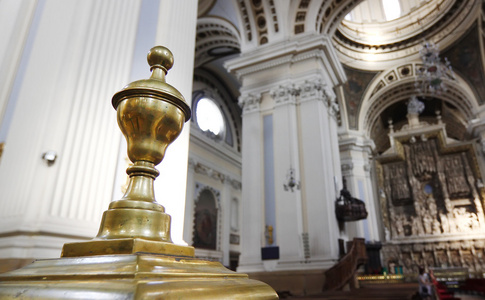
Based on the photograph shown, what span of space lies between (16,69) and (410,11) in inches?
637

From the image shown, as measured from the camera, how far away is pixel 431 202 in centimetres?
1540

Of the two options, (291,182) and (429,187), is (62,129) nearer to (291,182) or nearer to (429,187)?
(291,182)

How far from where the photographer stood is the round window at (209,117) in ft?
43.7

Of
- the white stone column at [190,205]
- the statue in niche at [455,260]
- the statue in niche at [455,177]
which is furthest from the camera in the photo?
the statue in niche at [455,177]

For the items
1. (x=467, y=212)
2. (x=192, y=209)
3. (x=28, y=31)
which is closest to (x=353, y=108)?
(x=467, y=212)

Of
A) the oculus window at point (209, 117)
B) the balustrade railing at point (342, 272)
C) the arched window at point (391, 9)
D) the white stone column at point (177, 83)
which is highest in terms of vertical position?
the arched window at point (391, 9)

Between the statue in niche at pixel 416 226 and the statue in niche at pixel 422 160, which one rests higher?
the statue in niche at pixel 422 160

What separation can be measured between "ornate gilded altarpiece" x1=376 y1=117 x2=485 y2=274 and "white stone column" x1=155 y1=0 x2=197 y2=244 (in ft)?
47.9

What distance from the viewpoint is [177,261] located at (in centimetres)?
51

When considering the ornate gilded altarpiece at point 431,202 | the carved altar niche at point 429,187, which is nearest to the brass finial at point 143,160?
the ornate gilded altarpiece at point 431,202

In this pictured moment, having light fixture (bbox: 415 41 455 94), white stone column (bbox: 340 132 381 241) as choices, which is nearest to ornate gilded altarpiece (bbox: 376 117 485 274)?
white stone column (bbox: 340 132 381 241)

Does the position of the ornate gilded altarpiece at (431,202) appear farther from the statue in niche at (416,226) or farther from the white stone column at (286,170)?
the white stone column at (286,170)

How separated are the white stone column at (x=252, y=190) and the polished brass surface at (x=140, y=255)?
680cm

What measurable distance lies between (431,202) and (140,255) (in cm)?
1759
